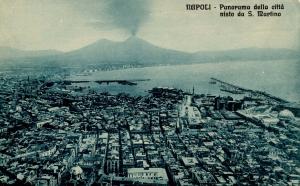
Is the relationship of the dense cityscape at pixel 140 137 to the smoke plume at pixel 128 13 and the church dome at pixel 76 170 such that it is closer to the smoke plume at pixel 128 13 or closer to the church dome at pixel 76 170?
the church dome at pixel 76 170

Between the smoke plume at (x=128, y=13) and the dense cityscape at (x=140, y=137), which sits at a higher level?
the smoke plume at (x=128, y=13)

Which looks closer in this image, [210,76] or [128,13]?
[128,13]

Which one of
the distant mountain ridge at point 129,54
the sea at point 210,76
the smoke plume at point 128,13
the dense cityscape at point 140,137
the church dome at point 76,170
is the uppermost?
the smoke plume at point 128,13

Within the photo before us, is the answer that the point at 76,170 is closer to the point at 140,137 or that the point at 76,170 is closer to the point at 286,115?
the point at 140,137

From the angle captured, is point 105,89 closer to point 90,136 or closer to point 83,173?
point 90,136

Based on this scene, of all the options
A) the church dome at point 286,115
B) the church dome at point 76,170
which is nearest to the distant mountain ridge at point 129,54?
the church dome at point 286,115

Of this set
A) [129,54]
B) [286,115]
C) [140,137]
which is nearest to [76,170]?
[140,137]
